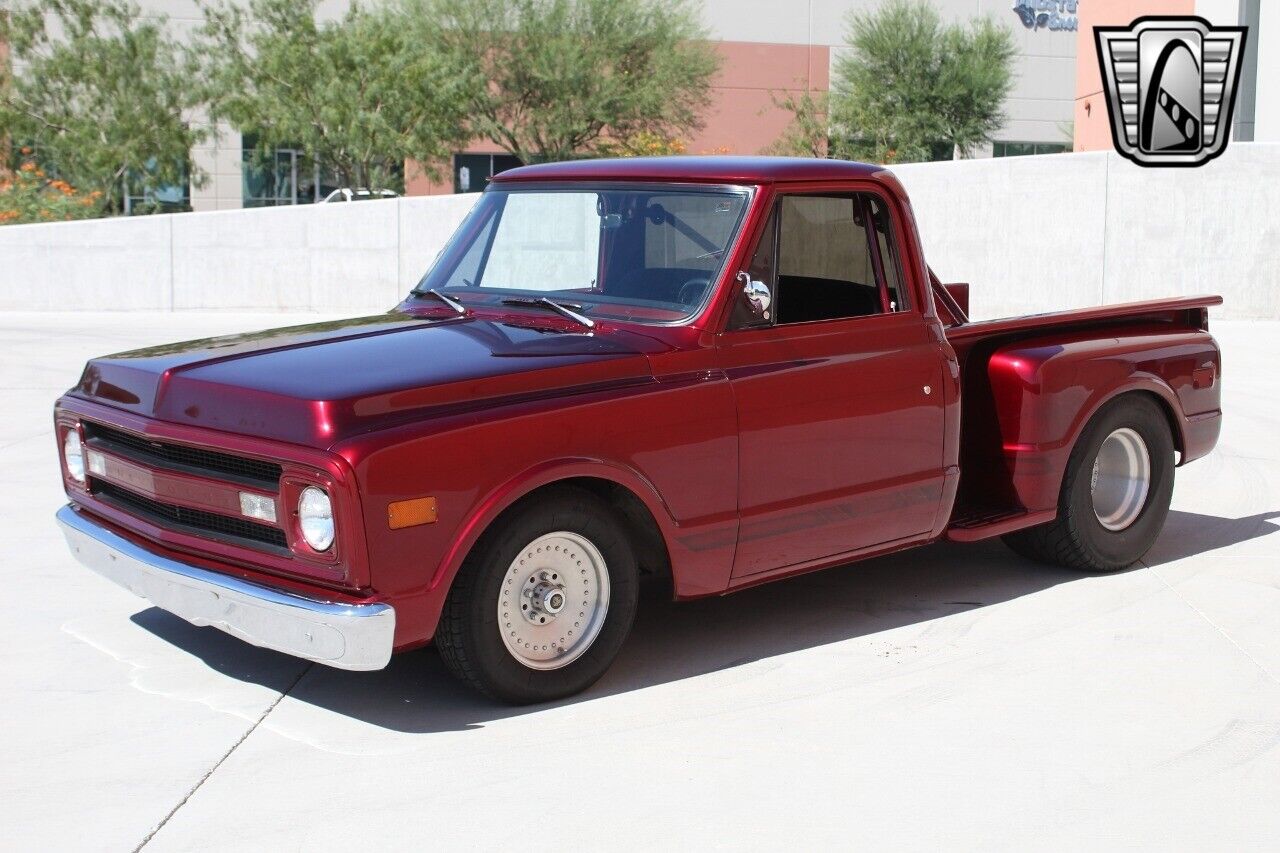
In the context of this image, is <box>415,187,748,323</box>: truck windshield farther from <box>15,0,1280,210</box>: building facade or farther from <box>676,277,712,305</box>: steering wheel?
<box>15,0,1280,210</box>: building facade

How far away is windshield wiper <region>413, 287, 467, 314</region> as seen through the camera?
600cm

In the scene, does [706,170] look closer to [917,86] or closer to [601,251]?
[601,251]

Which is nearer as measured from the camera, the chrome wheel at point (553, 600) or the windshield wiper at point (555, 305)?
the chrome wheel at point (553, 600)

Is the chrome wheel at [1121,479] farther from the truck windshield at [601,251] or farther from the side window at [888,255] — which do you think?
the truck windshield at [601,251]

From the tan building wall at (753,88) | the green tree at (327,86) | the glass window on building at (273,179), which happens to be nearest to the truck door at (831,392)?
the green tree at (327,86)

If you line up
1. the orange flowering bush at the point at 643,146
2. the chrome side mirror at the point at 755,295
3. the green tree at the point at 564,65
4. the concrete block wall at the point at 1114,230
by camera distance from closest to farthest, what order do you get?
the chrome side mirror at the point at 755,295, the concrete block wall at the point at 1114,230, the orange flowering bush at the point at 643,146, the green tree at the point at 564,65

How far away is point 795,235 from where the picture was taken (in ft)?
19.4

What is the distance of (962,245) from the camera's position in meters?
21.0

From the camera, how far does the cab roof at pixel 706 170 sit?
5.81 m

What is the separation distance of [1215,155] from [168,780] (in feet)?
59.2

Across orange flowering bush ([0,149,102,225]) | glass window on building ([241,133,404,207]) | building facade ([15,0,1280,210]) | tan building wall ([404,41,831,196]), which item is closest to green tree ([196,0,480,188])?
building facade ([15,0,1280,210])

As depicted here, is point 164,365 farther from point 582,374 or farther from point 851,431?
point 851,431

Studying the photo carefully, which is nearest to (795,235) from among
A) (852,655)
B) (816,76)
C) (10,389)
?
(852,655)

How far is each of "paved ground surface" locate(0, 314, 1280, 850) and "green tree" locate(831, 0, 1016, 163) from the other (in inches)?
1757
